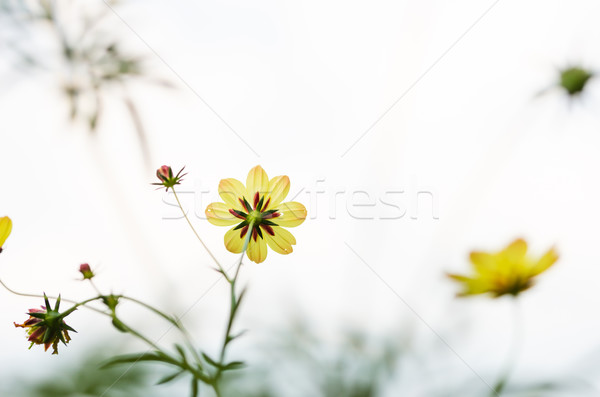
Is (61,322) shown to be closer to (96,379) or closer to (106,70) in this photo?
(96,379)

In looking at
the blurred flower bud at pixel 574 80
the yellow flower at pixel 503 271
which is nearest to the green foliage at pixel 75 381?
the yellow flower at pixel 503 271

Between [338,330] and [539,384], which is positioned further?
[338,330]

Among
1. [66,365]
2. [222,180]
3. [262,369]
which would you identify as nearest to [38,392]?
[66,365]

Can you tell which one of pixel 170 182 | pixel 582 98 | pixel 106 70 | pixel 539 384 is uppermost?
pixel 106 70

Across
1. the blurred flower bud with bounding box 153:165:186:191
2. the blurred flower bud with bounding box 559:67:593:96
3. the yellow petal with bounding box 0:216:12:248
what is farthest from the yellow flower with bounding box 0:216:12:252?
the blurred flower bud with bounding box 559:67:593:96

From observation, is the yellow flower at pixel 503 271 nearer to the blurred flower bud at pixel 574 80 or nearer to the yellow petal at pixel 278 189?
the yellow petal at pixel 278 189

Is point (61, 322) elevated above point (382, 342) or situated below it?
below
